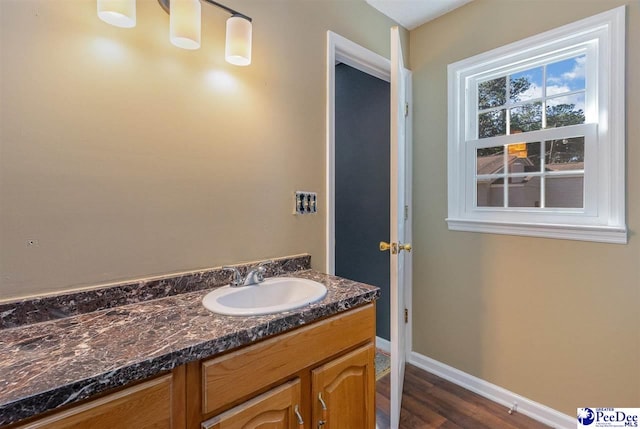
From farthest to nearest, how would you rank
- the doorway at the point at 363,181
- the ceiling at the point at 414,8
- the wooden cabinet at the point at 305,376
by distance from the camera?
the doorway at the point at 363,181 < the ceiling at the point at 414,8 < the wooden cabinet at the point at 305,376

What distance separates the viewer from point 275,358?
2.85 ft

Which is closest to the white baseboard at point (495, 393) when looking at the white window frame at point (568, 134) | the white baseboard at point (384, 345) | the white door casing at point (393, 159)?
the white baseboard at point (384, 345)

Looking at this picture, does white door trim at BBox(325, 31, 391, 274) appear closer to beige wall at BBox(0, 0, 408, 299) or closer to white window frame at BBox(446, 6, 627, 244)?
beige wall at BBox(0, 0, 408, 299)

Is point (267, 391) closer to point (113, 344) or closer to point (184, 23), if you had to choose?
point (113, 344)

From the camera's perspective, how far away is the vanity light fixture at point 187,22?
907 millimetres

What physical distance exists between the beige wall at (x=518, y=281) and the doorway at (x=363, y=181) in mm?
272

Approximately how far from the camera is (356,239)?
2598mm

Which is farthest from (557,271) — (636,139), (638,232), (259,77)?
(259,77)

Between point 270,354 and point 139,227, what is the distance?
2.09 feet

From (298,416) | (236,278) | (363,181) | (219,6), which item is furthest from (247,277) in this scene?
(363,181)

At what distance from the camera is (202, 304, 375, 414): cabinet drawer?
2.49 feet

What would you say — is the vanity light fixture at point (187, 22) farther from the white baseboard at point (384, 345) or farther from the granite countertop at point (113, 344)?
the white baseboard at point (384, 345)

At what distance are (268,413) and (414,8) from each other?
2.28 m

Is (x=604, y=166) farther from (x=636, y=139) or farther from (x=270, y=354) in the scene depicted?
(x=270, y=354)
